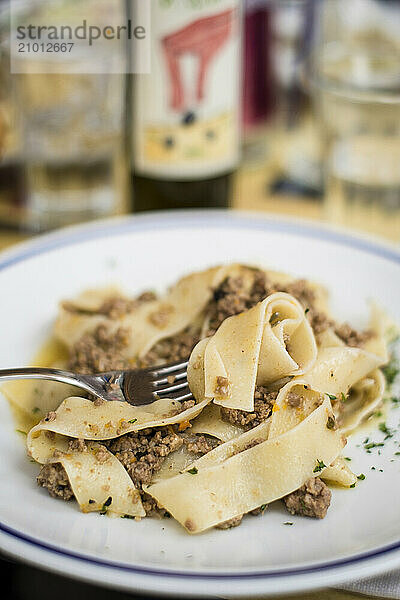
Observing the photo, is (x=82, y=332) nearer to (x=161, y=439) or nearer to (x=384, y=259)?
(x=161, y=439)

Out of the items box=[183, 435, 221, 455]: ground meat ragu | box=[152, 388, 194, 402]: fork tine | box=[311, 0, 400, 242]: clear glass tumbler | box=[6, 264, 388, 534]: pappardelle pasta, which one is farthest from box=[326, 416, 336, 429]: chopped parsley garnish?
box=[311, 0, 400, 242]: clear glass tumbler

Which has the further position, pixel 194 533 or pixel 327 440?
pixel 327 440

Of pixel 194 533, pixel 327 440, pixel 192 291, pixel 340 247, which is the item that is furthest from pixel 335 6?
pixel 194 533

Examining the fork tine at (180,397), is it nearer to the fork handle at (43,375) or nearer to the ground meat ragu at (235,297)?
the fork handle at (43,375)

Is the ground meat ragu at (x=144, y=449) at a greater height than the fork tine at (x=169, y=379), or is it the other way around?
the fork tine at (x=169, y=379)

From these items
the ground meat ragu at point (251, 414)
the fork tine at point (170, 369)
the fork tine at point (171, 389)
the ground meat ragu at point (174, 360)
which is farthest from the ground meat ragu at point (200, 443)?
the fork tine at point (170, 369)
